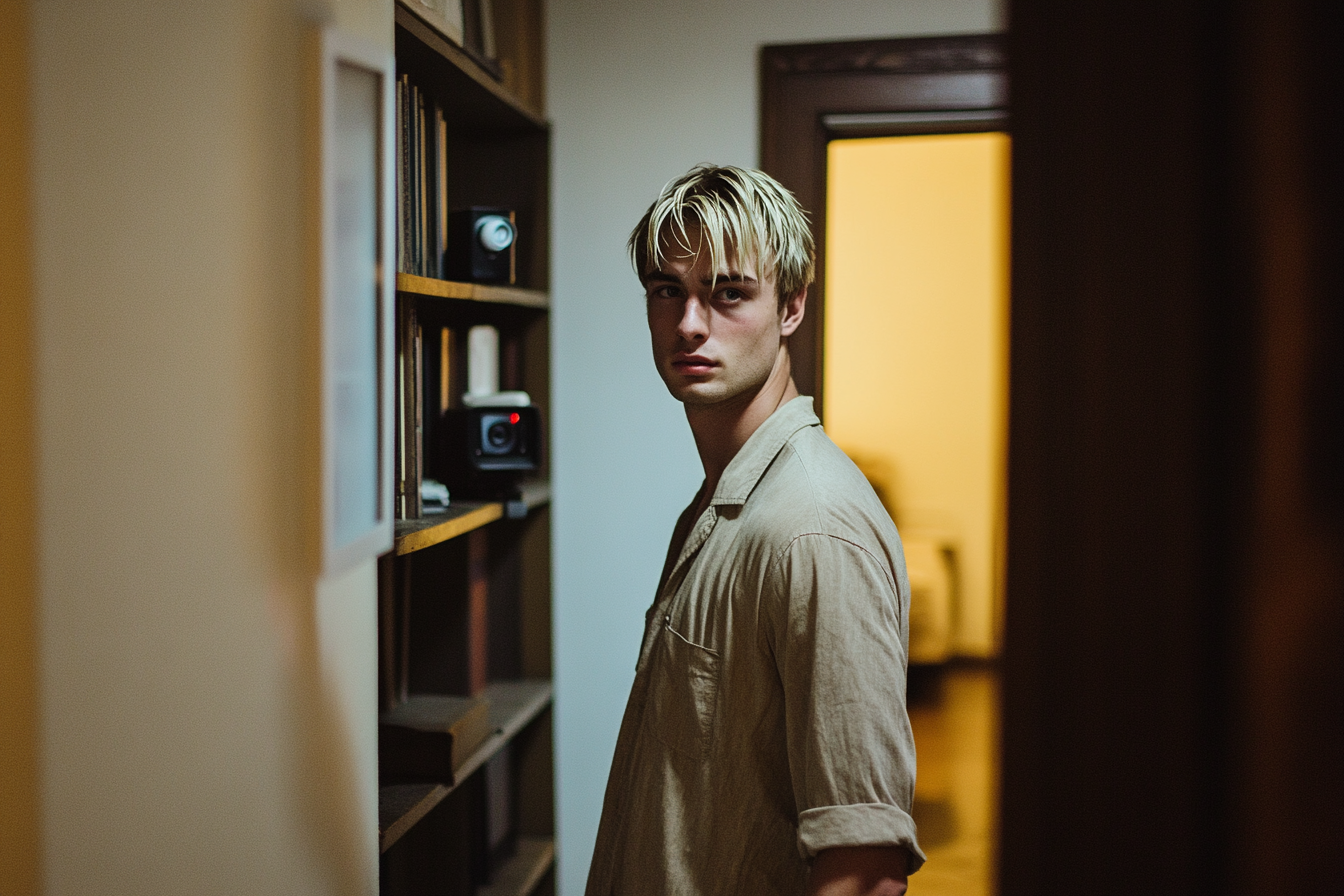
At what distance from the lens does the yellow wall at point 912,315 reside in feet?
17.4

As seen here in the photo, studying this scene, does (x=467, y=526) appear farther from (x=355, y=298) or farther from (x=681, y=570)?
(x=355, y=298)

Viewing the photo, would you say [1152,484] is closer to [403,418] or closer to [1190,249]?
[1190,249]

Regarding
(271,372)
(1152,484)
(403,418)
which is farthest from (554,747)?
(1152,484)

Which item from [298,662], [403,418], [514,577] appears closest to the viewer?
[298,662]

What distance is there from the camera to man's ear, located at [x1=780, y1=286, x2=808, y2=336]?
1.38m

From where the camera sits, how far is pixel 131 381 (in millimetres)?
782

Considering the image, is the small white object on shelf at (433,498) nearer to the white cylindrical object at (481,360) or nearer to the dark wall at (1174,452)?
the white cylindrical object at (481,360)

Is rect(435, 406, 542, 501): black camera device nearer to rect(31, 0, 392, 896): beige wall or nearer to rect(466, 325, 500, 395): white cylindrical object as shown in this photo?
rect(466, 325, 500, 395): white cylindrical object

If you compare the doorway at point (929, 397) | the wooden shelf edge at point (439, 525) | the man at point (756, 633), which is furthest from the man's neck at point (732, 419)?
the doorway at point (929, 397)

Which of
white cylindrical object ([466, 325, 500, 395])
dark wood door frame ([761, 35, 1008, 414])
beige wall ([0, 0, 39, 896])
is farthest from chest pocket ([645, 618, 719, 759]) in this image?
dark wood door frame ([761, 35, 1008, 414])

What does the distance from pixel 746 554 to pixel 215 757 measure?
0.59m

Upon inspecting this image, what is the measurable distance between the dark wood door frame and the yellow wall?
120 inches

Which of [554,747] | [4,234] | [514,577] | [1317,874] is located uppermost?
[4,234]

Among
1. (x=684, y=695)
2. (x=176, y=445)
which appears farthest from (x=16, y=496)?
(x=684, y=695)
